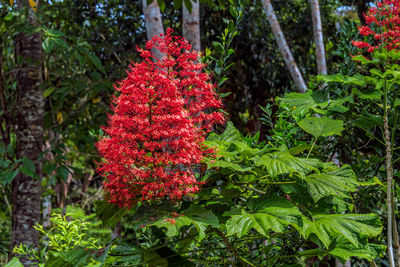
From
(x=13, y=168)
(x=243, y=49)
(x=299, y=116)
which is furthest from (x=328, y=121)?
(x=243, y=49)

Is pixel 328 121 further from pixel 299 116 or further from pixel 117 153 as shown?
pixel 117 153

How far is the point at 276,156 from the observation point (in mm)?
1267

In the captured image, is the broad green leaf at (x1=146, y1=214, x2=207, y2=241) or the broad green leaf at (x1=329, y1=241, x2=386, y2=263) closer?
the broad green leaf at (x1=146, y1=214, x2=207, y2=241)

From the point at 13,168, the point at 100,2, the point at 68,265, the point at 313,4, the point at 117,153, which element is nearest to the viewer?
the point at 117,153

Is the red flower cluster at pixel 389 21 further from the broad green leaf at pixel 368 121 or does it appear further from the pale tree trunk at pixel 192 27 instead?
the pale tree trunk at pixel 192 27

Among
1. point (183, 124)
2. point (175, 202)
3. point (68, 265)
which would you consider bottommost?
point (68, 265)

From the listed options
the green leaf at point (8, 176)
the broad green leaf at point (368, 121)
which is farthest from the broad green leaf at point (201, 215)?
the green leaf at point (8, 176)

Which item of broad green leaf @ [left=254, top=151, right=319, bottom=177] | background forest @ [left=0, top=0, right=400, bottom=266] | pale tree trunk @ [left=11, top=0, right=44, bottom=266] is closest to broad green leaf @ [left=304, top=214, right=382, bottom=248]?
background forest @ [left=0, top=0, right=400, bottom=266]

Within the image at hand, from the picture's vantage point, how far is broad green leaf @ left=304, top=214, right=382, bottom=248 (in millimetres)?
1189

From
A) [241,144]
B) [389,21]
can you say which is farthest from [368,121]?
[241,144]

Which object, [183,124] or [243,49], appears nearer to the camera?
[183,124]

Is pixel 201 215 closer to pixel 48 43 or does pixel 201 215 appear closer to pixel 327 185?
pixel 327 185

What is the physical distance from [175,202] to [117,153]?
23 cm

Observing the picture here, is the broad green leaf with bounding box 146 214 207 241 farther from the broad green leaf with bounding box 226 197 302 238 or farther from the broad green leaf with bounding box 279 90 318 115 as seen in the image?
the broad green leaf with bounding box 279 90 318 115
